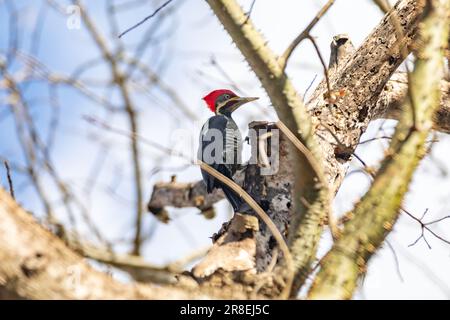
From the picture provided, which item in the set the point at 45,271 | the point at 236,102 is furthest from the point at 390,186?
the point at 236,102

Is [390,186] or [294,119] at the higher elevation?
[294,119]

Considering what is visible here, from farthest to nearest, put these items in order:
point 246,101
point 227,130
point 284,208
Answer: point 246,101
point 227,130
point 284,208

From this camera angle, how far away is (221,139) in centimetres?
475

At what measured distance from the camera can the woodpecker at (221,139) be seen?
4402mm

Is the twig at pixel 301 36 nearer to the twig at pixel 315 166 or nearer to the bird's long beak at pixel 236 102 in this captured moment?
the twig at pixel 315 166

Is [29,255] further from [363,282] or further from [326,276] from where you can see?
[363,282]

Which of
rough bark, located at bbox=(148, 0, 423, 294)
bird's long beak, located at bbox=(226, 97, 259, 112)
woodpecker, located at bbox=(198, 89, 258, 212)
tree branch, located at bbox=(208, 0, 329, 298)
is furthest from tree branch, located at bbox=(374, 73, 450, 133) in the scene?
tree branch, located at bbox=(208, 0, 329, 298)

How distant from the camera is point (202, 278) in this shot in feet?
8.63

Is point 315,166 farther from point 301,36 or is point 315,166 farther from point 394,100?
point 394,100

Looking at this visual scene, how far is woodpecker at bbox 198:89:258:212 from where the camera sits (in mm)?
4402

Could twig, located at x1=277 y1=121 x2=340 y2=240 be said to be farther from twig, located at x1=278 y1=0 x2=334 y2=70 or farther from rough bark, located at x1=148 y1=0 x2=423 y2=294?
rough bark, located at x1=148 y1=0 x2=423 y2=294

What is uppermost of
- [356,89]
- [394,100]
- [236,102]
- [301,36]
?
[236,102]
